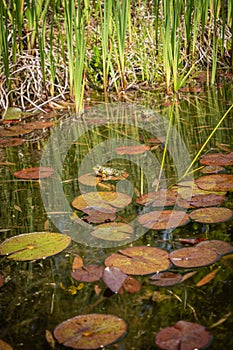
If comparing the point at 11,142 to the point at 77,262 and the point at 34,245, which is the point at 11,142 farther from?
the point at 77,262

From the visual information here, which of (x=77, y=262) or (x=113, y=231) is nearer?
(x=77, y=262)

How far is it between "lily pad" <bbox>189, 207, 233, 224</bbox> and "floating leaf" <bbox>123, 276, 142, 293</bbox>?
0.94 feet

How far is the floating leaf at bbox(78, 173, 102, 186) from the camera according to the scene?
1.52 metres

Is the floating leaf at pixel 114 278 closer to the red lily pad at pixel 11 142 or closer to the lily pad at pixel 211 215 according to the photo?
the lily pad at pixel 211 215

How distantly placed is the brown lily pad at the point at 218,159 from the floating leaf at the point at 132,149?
221mm

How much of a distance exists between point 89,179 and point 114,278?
0.57m

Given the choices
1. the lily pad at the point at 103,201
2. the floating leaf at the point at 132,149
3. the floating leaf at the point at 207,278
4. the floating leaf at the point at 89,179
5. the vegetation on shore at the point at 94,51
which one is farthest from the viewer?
the vegetation on shore at the point at 94,51

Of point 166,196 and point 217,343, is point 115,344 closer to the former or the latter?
point 217,343

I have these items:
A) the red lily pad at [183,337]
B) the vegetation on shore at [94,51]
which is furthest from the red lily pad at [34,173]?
the red lily pad at [183,337]

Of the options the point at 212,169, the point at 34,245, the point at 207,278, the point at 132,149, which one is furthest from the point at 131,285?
the point at 132,149

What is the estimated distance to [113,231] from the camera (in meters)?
1.21


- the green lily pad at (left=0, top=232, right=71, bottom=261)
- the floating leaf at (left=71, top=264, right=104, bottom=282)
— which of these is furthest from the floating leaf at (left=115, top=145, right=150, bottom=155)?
the floating leaf at (left=71, top=264, right=104, bottom=282)

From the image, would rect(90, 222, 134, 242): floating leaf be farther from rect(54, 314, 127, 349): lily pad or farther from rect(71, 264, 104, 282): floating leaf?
rect(54, 314, 127, 349): lily pad

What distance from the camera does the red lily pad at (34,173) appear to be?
160 cm
